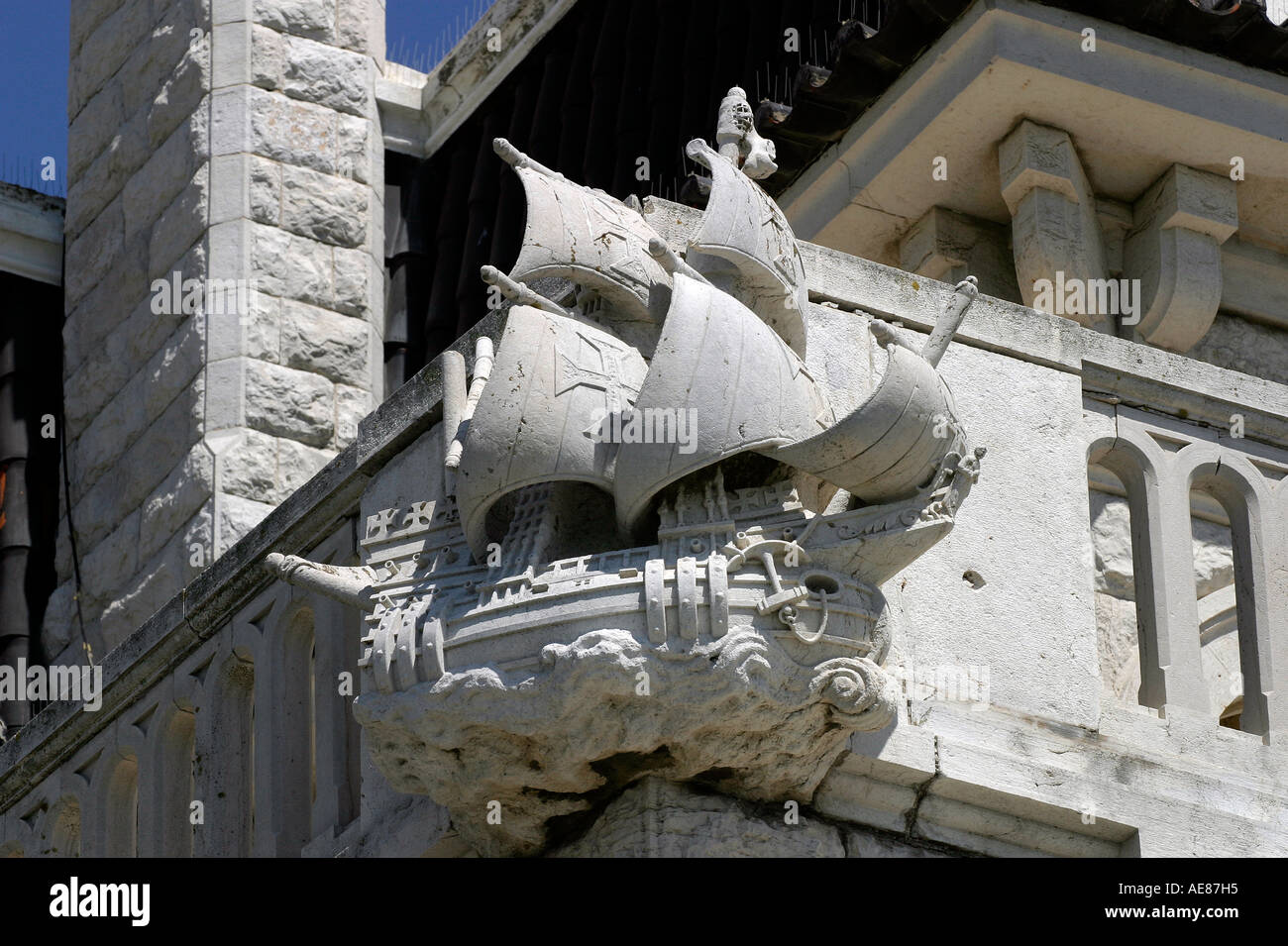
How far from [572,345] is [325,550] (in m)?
1.61

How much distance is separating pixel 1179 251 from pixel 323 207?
4.29 m

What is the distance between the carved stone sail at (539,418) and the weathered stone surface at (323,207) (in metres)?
6.15

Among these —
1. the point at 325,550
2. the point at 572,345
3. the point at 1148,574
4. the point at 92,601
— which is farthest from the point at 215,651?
the point at 92,601

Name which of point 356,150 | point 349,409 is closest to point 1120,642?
point 349,409

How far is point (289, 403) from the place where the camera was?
1255 centimetres

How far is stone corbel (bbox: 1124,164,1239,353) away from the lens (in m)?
10.4

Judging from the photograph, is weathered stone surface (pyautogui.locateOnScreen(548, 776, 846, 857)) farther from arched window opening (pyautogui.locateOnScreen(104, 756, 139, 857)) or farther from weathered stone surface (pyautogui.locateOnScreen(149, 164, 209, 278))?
weathered stone surface (pyautogui.locateOnScreen(149, 164, 209, 278))

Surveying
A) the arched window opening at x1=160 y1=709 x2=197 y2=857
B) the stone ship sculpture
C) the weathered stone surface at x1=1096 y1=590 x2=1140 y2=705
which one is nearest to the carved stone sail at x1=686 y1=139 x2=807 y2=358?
the stone ship sculpture

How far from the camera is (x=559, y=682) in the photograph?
6.66 metres

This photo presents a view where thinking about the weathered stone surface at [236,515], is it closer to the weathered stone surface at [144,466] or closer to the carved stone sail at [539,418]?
the weathered stone surface at [144,466]

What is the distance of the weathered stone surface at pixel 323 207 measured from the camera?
519 inches

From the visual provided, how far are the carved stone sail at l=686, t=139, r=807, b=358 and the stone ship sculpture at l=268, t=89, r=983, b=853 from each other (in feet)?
0.11

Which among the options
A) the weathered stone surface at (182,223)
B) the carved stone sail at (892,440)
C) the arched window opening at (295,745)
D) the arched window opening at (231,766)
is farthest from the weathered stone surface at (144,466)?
the carved stone sail at (892,440)
